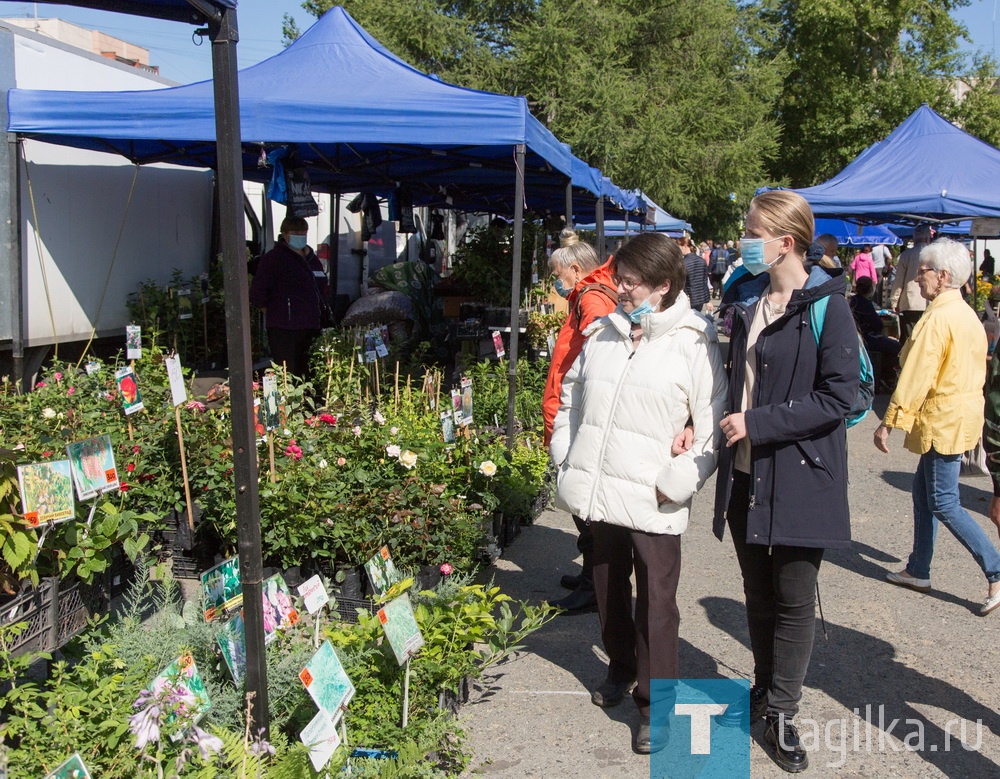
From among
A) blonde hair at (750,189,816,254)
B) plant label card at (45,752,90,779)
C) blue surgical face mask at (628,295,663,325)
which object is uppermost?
blonde hair at (750,189,816,254)

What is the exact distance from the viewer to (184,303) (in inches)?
355

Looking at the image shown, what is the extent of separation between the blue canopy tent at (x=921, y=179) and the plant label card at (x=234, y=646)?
854 centimetres

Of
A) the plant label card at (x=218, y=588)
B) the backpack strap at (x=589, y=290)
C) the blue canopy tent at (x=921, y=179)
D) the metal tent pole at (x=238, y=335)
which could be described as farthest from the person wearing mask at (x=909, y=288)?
the metal tent pole at (x=238, y=335)

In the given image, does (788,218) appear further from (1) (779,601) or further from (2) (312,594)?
(2) (312,594)

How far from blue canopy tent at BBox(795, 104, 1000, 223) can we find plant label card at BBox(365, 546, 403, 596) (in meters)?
7.65

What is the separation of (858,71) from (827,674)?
34.2 metres

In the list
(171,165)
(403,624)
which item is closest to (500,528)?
(403,624)

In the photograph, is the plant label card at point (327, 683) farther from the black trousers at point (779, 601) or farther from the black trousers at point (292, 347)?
the black trousers at point (292, 347)

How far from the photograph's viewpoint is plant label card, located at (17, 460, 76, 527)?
8.32 feet

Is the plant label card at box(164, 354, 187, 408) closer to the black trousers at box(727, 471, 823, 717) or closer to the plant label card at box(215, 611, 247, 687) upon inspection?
the plant label card at box(215, 611, 247, 687)

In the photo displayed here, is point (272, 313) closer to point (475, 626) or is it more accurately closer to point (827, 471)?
point (475, 626)

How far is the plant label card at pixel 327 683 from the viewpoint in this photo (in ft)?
8.16

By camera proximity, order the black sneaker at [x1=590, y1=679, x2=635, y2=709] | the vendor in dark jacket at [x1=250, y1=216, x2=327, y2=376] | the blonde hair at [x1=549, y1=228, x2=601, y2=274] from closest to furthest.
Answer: the black sneaker at [x1=590, y1=679, x2=635, y2=709] → the blonde hair at [x1=549, y1=228, x2=601, y2=274] → the vendor in dark jacket at [x1=250, y1=216, x2=327, y2=376]

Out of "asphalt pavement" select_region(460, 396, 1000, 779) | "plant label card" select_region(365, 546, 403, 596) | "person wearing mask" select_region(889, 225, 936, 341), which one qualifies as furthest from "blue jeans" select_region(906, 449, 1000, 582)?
"person wearing mask" select_region(889, 225, 936, 341)
